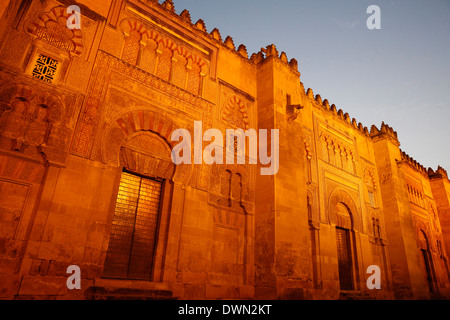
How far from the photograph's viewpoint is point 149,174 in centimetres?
533

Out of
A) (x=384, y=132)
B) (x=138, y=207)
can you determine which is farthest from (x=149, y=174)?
(x=384, y=132)

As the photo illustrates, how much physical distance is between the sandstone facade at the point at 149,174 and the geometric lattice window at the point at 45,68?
0.02 metres

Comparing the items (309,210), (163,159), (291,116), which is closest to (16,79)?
(163,159)

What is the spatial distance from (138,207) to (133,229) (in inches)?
15.5

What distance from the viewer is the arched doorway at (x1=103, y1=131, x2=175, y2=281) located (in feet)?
15.6

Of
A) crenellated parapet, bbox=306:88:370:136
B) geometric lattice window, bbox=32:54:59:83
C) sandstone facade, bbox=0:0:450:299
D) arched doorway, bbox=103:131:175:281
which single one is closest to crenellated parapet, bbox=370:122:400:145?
crenellated parapet, bbox=306:88:370:136

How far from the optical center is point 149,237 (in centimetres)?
511

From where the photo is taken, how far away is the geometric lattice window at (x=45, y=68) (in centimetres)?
453

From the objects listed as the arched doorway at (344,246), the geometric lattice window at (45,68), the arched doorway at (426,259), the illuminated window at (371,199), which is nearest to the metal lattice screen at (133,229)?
the geometric lattice window at (45,68)

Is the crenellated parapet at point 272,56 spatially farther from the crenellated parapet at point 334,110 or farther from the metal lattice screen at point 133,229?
the metal lattice screen at point 133,229

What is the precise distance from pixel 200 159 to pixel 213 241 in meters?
1.64

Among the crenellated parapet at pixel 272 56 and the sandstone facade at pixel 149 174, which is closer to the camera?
the sandstone facade at pixel 149 174

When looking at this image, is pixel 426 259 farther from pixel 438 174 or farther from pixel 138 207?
pixel 138 207
